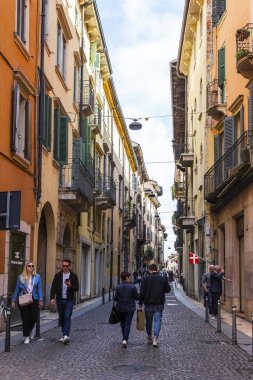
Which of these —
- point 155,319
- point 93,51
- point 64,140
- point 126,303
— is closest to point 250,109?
point 64,140

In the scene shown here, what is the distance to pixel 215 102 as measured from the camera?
25.1 m

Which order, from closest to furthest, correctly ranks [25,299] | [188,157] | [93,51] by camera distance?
1. [25,299]
2. [93,51]
3. [188,157]

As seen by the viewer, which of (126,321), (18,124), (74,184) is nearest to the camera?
(126,321)

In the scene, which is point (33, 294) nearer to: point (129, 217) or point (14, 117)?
point (14, 117)

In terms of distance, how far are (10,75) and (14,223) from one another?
235 inches

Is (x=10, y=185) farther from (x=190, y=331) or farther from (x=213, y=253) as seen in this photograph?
(x=213, y=253)

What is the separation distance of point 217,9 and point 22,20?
11.1 metres

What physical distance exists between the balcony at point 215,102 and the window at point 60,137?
5.61 m

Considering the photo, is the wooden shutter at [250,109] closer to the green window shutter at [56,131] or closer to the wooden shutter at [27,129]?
the wooden shutter at [27,129]

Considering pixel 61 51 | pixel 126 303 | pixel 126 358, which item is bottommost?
pixel 126 358

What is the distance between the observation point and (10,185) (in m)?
15.5

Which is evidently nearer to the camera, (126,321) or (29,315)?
Answer: (126,321)

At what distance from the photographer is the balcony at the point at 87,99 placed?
2709cm

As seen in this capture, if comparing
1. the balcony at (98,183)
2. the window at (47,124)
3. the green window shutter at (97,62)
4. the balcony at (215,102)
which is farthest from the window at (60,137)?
the green window shutter at (97,62)
